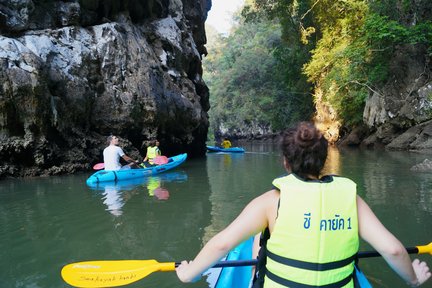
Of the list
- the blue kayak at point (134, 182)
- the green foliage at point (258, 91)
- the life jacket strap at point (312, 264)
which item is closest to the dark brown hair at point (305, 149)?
the life jacket strap at point (312, 264)

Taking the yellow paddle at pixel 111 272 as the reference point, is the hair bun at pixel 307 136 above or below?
above

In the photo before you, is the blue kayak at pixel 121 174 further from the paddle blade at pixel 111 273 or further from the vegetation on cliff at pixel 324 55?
the vegetation on cliff at pixel 324 55

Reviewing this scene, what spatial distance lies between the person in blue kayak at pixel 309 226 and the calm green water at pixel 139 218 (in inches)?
74.0

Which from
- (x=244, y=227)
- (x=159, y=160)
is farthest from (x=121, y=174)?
(x=244, y=227)

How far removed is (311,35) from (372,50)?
8.55m

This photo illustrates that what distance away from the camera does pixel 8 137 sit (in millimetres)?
10430

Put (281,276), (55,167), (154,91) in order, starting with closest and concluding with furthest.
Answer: (281,276) < (55,167) < (154,91)

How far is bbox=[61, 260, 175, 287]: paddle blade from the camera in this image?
8.61 ft

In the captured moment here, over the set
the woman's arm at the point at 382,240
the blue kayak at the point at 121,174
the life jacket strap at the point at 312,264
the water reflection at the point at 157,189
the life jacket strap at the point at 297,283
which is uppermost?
the woman's arm at the point at 382,240

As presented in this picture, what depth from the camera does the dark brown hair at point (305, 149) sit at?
1681mm

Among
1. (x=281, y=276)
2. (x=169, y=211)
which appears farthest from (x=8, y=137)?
(x=281, y=276)

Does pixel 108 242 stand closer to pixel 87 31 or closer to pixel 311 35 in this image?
pixel 87 31

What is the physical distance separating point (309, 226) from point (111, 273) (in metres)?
1.63

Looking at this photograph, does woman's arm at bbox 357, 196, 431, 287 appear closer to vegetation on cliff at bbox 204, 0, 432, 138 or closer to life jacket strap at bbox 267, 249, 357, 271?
life jacket strap at bbox 267, 249, 357, 271
